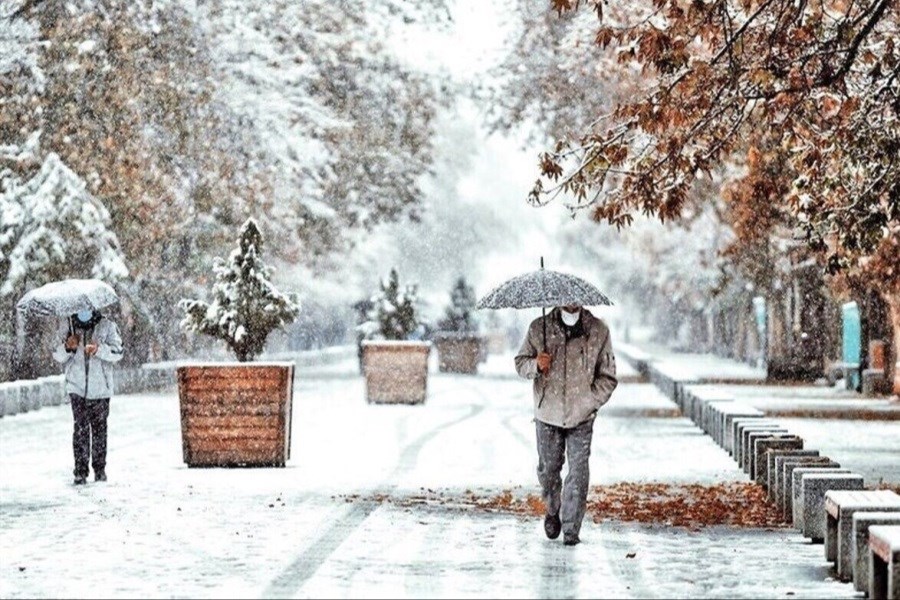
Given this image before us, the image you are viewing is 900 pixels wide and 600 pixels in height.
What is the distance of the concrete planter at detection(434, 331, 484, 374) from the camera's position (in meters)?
54.3

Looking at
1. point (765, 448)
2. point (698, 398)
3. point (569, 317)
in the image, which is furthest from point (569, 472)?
point (698, 398)

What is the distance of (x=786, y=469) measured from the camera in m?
15.8

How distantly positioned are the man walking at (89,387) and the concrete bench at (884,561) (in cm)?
918

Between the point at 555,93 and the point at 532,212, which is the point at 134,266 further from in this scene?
the point at 532,212

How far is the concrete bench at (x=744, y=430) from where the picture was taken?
20312mm

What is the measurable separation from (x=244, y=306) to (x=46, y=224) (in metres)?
15.0

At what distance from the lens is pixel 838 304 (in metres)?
50.6

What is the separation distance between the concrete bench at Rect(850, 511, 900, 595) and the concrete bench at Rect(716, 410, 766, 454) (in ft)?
34.4

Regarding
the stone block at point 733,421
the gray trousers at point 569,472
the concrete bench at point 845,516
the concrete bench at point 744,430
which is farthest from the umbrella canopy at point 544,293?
the stone block at point 733,421

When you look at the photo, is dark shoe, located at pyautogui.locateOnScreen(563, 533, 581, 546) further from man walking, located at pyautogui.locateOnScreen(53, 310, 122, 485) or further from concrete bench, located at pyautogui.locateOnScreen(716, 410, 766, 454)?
concrete bench, located at pyautogui.locateOnScreen(716, 410, 766, 454)

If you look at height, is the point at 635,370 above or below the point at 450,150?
below

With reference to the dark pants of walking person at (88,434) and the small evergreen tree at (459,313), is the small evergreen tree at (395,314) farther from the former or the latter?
the dark pants of walking person at (88,434)

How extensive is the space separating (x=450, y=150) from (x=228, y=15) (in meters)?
61.1

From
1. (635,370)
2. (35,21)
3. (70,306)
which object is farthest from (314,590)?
(635,370)
